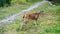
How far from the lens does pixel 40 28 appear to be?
617 cm

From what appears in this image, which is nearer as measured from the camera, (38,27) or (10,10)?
(38,27)

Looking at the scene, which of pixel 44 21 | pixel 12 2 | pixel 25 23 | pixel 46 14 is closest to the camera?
pixel 25 23

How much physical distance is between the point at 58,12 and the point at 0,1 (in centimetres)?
234

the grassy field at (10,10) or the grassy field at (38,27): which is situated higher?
the grassy field at (10,10)

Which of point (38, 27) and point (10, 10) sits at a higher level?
point (10, 10)

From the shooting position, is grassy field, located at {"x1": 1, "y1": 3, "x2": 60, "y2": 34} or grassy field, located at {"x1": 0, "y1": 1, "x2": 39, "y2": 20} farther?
grassy field, located at {"x1": 0, "y1": 1, "x2": 39, "y2": 20}

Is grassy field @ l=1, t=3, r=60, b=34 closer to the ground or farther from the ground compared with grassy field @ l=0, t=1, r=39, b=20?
closer to the ground

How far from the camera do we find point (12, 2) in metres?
8.75

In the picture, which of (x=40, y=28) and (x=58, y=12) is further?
(x=58, y=12)

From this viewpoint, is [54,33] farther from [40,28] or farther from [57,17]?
[57,17]

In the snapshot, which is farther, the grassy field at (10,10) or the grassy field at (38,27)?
the grassy field at (10,10)

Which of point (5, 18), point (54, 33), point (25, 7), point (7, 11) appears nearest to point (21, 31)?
point (54, 33)

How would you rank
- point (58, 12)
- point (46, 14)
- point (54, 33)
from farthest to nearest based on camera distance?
point (58, 12) < point (46, 14) < point (54, 33)

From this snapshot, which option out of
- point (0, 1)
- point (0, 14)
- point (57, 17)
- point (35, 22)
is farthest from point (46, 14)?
point (0, 1)
